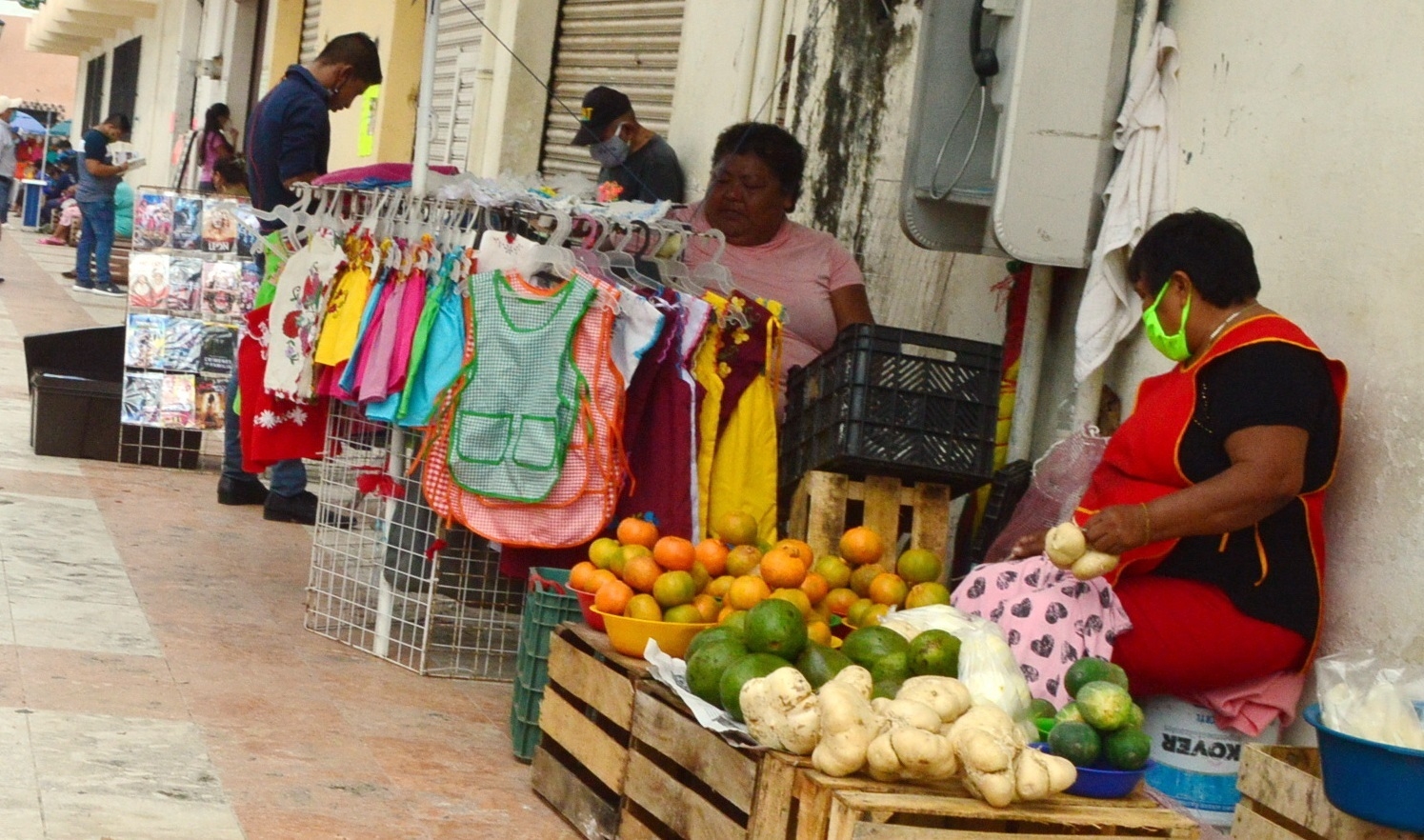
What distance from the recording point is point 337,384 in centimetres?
510

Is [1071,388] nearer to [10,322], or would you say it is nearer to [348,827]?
[348,827]

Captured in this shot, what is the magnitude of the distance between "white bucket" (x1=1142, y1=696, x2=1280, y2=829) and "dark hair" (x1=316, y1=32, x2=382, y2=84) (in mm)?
4650

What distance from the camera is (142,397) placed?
8.05 m

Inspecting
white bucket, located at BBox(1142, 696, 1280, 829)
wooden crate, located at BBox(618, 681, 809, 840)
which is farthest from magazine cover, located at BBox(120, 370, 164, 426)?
white bucket, located at BBox(1142, 696, 1280, 829)

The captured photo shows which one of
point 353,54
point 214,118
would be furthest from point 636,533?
point 214,118

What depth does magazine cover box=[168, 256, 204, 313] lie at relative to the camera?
8.05 meters

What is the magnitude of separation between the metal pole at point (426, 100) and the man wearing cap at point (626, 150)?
209cm

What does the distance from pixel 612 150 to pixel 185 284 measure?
7.34ft

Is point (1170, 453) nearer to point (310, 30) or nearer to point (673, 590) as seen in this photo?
point (673, 590)

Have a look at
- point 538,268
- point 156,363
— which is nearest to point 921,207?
point 538,268

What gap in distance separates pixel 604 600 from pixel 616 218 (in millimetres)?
1509

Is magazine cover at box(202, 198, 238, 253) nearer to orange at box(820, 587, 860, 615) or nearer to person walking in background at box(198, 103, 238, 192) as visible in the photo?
person walking in background at box(198, 103, 238, 192)

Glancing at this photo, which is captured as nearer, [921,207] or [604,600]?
[604,600]

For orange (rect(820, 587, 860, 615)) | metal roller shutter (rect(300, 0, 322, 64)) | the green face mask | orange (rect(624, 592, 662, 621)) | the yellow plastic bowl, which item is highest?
metal roller shutter (rect(300, 0, 322, 64))
